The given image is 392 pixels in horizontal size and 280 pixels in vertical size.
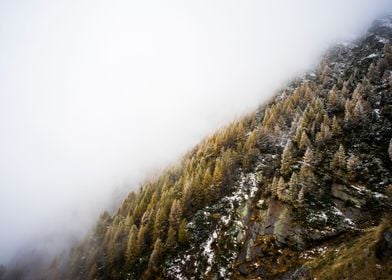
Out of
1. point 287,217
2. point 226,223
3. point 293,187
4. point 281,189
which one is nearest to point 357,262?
point 287,217

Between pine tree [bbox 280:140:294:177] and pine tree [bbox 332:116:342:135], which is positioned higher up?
pine tree [bbox 280:140:294:177]

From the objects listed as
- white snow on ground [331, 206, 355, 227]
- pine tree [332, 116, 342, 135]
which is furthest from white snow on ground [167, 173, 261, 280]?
pine tree [332, 116, 342, 135]

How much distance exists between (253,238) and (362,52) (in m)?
125

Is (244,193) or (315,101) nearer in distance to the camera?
(244,193)

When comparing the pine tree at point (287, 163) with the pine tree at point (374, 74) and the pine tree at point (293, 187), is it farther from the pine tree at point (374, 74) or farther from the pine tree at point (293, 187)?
the pine tree at point (374, 74)

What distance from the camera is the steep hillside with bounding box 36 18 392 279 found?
5453 centimetres

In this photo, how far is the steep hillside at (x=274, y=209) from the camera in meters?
54.5

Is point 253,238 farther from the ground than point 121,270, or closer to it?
closer to it

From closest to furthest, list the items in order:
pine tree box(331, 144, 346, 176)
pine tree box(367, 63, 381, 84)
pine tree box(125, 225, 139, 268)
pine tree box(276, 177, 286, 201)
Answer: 1. pine tree box(276, 177, 286, 201)
2. pine tree box(125, 225, 139, 268)
3. pine tree box(331, 144, 346, 176)
4. pine tree box(367, 63, 381, 84)

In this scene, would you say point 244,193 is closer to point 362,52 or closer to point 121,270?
point 121,270

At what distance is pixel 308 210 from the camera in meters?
61.6

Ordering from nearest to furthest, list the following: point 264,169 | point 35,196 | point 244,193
→ point 244,193 < point 264,169 < point 35,196

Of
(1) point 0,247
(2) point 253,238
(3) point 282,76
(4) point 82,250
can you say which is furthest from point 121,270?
(3) point 282,76

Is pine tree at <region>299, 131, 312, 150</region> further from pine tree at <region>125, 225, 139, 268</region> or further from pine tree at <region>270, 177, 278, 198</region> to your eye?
pine tree at <region>125, 225, 139, 268</region>
